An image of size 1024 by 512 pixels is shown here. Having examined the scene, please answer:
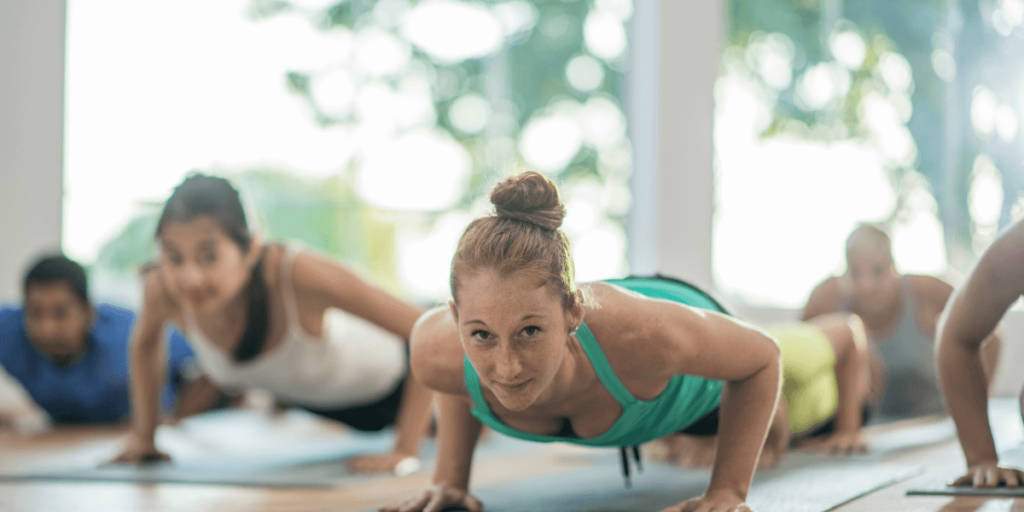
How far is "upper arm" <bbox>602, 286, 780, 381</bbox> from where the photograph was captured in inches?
44.5

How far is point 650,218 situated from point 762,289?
0.75 meters

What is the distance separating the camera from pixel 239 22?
404cm

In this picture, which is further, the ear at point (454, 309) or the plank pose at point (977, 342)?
the plank pose at point (977, 342)

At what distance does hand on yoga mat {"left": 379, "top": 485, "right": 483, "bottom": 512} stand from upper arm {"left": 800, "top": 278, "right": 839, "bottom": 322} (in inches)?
72.8

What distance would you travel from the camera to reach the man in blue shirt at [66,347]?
2641 mm

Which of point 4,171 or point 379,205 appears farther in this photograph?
point 379,205

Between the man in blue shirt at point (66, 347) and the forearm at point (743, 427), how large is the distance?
2167 mm

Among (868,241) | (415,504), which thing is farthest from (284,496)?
(868,241)

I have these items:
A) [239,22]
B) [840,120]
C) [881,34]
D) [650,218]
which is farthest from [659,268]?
[239,22]

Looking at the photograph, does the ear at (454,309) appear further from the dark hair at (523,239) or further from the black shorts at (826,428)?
the black shorts at (826,428)

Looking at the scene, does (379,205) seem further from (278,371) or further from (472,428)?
(472,428)

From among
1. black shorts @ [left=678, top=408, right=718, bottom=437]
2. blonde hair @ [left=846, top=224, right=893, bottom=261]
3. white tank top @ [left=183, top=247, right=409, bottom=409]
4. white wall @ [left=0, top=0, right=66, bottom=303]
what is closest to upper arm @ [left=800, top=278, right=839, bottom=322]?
blonde hair @ [left=846, top=224, right=893, bottom=261]

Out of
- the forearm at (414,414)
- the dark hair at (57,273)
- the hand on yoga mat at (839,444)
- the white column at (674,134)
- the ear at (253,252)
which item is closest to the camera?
the ear at (253,252)

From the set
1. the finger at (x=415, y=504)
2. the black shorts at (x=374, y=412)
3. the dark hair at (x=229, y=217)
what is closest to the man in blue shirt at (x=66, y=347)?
the black shorts at (x=374, y=412)
